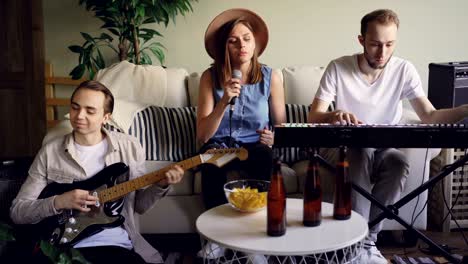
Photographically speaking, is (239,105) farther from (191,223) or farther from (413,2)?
(413,2)

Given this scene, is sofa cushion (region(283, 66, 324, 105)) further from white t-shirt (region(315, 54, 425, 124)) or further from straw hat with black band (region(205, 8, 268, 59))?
white t-shirt (region(315, 54, 425, 124))

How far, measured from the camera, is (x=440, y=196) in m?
2.76

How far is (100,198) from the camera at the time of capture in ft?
5.86

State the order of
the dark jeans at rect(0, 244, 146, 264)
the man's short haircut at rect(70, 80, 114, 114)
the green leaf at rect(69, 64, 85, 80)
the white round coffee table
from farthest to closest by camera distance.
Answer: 1. the green leaf at rect(69, 64, 85, 80)
2. the man's short haircut at rect(70, 80, 114, 114)
3. the dark jeans at rect(0, 244, 146, 264)
4. the white round coffee table

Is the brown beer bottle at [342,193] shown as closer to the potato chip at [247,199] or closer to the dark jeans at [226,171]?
the potato chip at [247,199]

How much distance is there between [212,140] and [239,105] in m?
0.22

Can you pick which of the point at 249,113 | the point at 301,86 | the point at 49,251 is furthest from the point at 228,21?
the point at 49,251

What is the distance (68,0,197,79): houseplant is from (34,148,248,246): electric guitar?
1.48 metres

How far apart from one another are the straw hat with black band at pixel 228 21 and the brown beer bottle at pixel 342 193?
1.06m

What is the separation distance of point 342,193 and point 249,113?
92 cm

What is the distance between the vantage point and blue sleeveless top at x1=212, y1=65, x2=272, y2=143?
97.4 inches

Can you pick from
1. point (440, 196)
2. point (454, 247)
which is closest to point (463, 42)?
point (440, 196)

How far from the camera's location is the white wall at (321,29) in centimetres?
345

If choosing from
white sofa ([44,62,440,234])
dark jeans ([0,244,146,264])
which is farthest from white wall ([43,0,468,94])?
dark jeans ([0,244,146,264])
